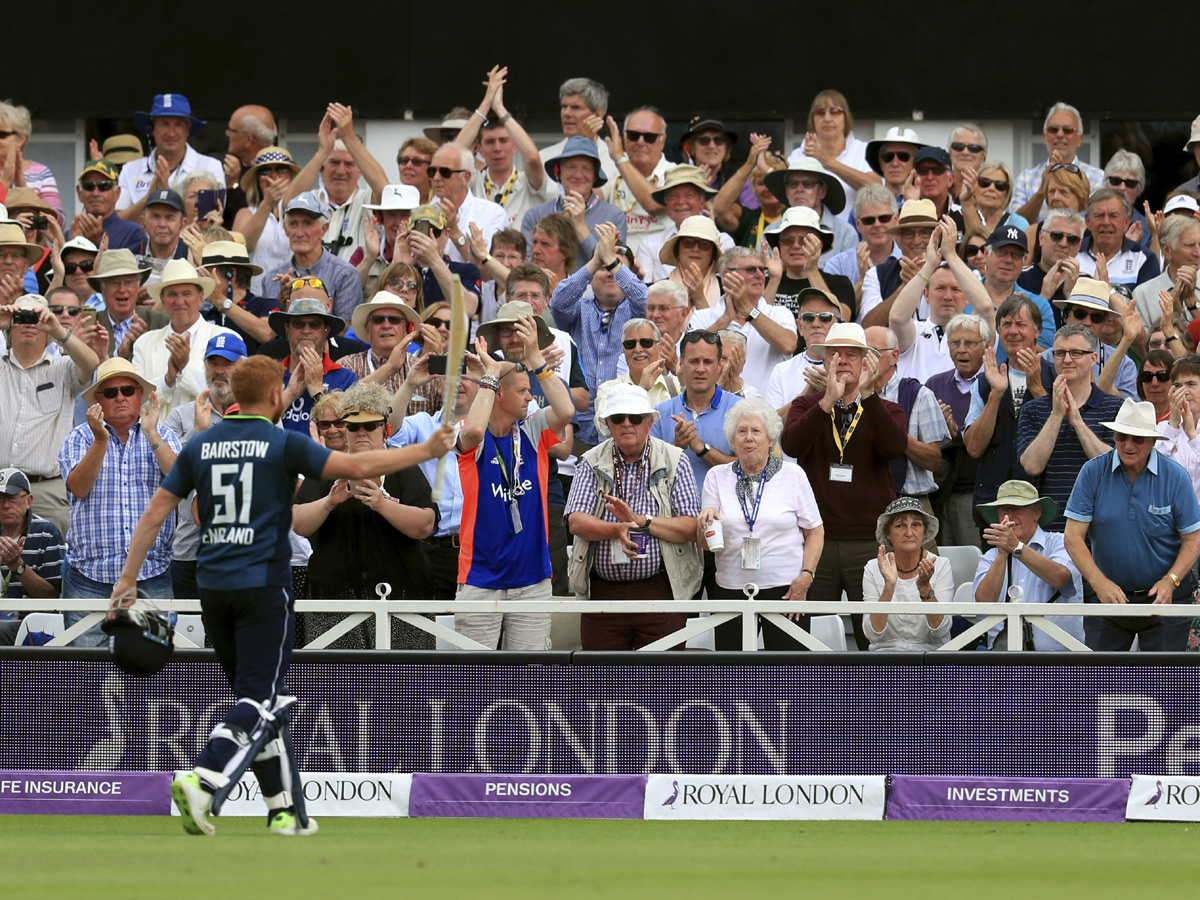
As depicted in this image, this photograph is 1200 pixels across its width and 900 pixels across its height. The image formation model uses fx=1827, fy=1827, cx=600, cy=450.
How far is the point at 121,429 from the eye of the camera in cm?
1114

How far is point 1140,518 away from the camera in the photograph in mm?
10531

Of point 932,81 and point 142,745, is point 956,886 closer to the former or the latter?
point 142,745

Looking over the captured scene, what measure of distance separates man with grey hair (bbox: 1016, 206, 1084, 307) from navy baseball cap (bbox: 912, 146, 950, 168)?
1203 millimetres

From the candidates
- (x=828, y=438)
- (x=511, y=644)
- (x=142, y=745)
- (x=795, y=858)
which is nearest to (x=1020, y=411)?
(x=828, y=438)

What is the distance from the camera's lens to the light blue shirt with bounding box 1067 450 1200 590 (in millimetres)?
10508

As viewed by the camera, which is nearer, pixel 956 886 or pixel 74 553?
pixel 956 886

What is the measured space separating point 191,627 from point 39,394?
262 cm

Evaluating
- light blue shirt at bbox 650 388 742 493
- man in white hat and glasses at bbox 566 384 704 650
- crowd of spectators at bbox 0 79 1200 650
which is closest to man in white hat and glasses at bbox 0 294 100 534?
crowd of spectators at bbox 0 79 1200 650

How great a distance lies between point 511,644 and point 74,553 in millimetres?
2742

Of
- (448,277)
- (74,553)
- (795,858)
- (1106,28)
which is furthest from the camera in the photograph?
(1106,28)

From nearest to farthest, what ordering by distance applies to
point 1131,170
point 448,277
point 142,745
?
point 142,745
point 448,277
point 1131,170

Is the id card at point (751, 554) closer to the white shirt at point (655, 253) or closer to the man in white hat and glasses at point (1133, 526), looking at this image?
the man in white hat and glasses at point (1133, 526)

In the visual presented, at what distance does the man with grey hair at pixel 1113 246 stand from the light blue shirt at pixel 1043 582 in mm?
3470

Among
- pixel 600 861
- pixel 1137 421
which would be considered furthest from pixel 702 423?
pixel 600 861
